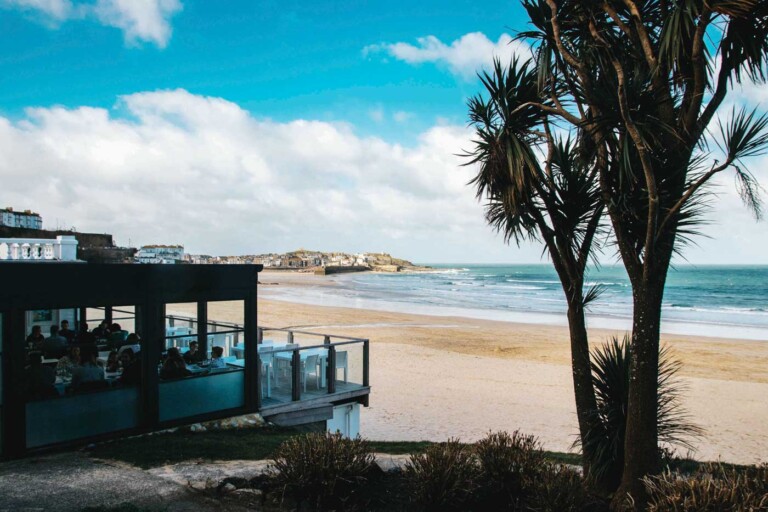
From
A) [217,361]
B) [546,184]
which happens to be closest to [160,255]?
[217,361]

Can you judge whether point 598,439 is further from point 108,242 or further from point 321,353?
point 108,242

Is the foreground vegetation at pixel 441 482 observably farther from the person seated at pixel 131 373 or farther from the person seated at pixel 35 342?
the person seated at pixel 35 342

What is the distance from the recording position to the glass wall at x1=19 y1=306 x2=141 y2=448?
716 cm

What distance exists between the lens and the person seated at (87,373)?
766 centimetres

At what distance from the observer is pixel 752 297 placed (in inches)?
2208

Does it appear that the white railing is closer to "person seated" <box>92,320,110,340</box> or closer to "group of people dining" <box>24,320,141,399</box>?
"group of people dining" <box>24,320,141,399</box>

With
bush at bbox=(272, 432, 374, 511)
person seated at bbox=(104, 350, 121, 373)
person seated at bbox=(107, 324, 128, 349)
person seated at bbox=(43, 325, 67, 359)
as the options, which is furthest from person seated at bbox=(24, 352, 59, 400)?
bush at bbox=(272, 432, 374, 511)

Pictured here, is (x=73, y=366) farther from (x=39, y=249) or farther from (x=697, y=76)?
(x=697, y=76)

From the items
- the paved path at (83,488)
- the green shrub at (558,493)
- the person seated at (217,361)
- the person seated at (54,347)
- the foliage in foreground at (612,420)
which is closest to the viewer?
the green shrub at (558,493)

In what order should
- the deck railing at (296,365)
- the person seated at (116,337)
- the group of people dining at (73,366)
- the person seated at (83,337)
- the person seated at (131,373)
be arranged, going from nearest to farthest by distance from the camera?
the group of people dining at (73,366) → the person seated at (131,373) → the deck railing at (296,365) → the person seated at (83,337) → the person seated at (116,337)

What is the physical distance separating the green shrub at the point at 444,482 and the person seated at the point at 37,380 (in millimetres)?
5018

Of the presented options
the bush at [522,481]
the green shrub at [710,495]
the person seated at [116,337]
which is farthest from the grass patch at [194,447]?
the green shrub at [710,495]

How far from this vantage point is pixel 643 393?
5.00 metres

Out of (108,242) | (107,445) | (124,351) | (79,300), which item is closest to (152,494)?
(107,445)
